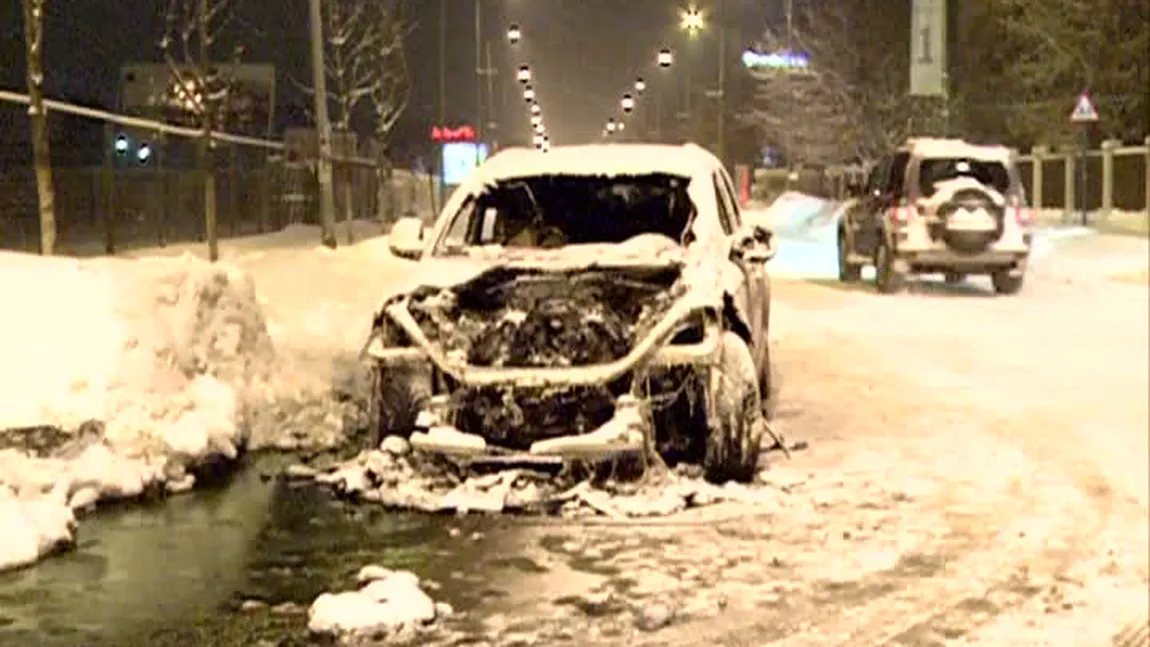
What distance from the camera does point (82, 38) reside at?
39156mm

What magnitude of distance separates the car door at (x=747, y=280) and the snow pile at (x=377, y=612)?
3263mm

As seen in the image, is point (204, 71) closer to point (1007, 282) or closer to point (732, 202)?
point (1007, 282)

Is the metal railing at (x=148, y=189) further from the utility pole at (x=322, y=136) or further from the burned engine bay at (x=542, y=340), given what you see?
the burned engine bay at (x=542, y=340)

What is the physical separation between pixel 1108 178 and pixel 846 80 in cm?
1753

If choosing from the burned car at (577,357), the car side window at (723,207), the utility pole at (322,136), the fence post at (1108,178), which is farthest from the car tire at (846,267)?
the fence post at (1108,178)

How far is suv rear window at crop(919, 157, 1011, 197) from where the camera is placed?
68.2 ft

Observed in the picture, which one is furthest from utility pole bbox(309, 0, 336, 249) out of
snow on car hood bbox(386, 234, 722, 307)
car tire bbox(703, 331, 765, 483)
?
car tire bbox(703, 331, 765, 483)

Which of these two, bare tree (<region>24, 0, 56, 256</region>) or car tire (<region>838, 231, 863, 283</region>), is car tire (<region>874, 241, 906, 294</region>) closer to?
car tire (<region>838, 231, 863, 283</region>)

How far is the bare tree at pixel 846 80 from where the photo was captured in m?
51.8

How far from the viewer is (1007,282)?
2123 cm

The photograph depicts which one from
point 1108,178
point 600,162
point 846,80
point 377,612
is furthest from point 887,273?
point 846,80

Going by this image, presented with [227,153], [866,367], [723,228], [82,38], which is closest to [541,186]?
[723,228]

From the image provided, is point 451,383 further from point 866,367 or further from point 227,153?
point 227,153

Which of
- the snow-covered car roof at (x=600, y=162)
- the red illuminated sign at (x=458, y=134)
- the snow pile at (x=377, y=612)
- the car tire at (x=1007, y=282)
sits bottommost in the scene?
A: the snow pile at (x=377, y=612)
